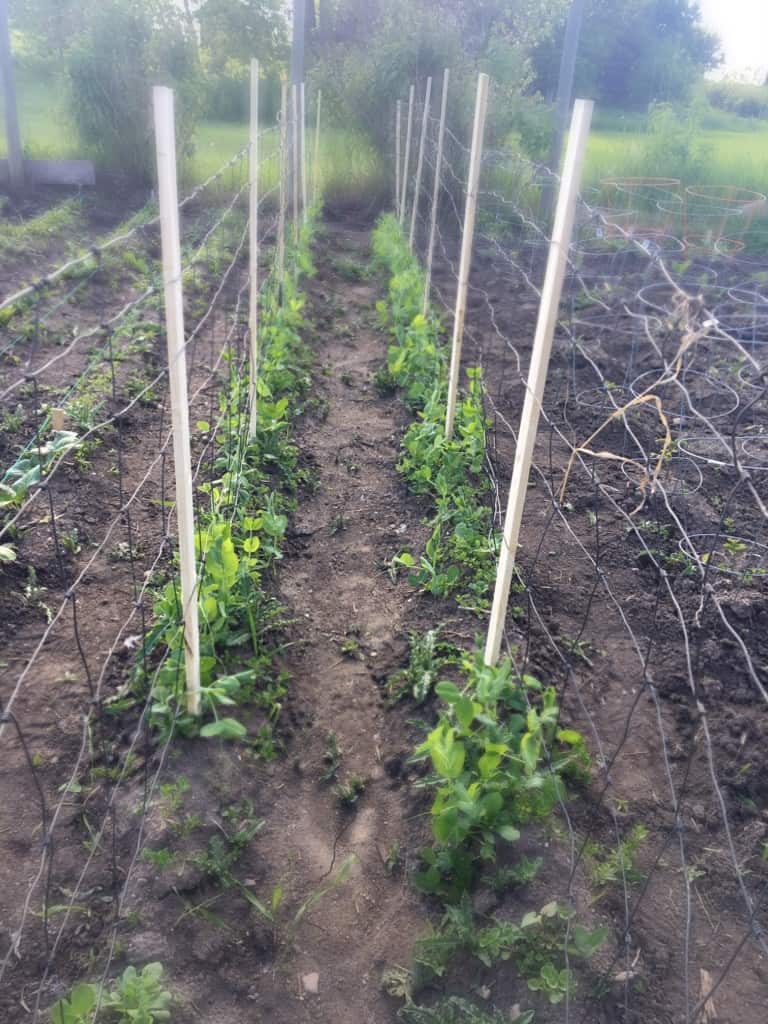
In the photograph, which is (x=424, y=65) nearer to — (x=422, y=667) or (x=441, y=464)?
(x=441, y=464)

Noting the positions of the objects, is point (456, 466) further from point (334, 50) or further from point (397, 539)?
point (334, 50)

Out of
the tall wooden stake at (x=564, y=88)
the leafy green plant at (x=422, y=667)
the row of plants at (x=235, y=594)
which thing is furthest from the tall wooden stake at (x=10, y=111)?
the leafy green plant at (x=422, y=667)

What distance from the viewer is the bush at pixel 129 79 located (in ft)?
34.1

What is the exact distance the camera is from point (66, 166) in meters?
10.8

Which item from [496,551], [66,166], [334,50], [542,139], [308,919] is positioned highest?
[334,50]

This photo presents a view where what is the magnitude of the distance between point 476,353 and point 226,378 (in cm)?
193

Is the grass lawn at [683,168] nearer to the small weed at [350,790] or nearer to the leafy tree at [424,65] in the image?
the leafy tree at [424,65]

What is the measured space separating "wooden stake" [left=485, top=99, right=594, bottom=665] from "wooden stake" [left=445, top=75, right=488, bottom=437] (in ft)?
5.11

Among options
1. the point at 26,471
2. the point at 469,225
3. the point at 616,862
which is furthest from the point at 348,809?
the point at 469,225

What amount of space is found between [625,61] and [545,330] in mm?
17353

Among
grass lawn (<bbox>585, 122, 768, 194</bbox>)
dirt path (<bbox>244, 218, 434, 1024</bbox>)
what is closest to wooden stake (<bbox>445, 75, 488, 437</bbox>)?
dirt path (<bbox>244, 218, 434, 1024</bbox>)

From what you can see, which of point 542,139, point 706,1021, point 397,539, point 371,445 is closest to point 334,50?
point 542,139

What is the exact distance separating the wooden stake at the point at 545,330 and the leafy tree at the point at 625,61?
48.9 ft

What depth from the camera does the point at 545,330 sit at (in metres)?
2.06
